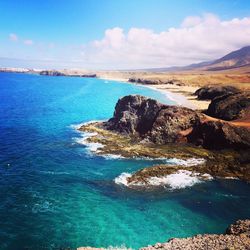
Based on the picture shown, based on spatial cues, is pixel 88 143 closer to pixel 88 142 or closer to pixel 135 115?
pixel 88 142

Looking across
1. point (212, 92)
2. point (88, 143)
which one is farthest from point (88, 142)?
point (212, 92)

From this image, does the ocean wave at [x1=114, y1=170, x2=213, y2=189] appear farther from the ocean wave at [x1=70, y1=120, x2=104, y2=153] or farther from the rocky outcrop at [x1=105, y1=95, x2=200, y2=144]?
the rocky outcrop at [x1=105, y1=95, x2=200, y2=144]

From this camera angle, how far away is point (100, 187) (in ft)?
138

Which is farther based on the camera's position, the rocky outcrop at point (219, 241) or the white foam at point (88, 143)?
the white foam at point (88, 143)

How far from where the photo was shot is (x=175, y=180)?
44.8m

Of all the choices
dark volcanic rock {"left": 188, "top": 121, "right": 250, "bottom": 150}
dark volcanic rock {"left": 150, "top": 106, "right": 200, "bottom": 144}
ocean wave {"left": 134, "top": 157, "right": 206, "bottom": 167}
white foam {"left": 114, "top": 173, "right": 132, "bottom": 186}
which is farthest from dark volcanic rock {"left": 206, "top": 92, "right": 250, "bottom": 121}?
white foam {"left": 114, "top": 173, "right": 132, "bottom": 186}

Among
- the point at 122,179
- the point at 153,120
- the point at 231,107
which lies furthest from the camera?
the point at 231,107

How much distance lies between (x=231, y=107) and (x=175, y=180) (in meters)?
33.8

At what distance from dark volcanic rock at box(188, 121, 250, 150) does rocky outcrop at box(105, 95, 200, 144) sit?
2221mm

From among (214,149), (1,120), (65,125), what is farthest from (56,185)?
(1,120)

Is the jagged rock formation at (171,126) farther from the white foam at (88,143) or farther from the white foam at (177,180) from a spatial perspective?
the white foam at (177,180)

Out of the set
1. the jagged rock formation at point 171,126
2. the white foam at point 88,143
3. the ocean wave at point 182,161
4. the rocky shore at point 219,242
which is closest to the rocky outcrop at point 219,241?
the rocky shore at point 219,242

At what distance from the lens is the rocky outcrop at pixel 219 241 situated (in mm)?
25031

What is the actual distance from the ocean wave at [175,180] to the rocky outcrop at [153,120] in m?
15.0
